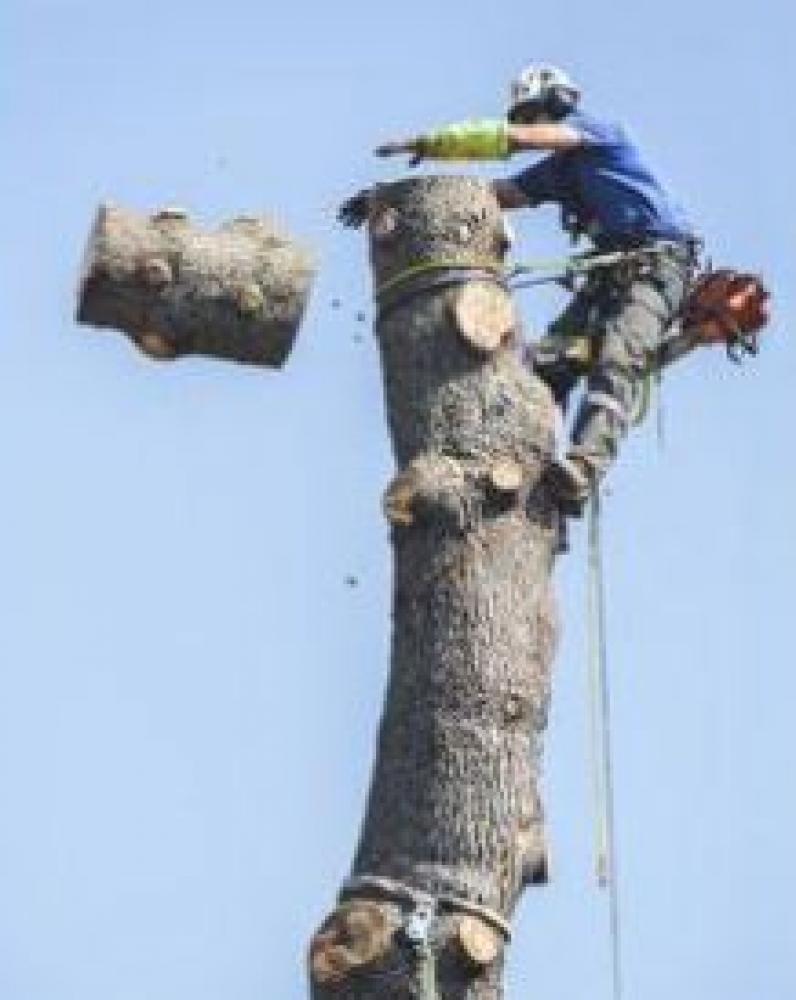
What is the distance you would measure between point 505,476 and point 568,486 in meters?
0.20

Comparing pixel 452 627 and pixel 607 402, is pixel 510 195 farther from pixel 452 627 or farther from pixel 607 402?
pixel 452 627

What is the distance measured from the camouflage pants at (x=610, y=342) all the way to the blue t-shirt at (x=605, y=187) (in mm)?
161

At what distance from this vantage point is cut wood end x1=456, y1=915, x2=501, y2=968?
5609mm

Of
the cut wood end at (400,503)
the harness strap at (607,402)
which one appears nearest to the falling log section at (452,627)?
the cut wood end at (400,503)

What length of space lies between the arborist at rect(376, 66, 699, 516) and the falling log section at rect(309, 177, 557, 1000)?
0.53 meters

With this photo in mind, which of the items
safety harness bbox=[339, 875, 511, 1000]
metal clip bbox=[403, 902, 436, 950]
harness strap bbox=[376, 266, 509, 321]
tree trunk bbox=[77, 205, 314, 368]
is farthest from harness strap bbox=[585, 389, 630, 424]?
metal clip bbox=[403, 902, 436, 950]

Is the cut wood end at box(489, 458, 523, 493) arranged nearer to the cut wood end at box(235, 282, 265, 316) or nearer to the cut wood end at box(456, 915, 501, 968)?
the cut wood end at box(235, 282, 265, 316)

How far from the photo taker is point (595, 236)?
7.76 m

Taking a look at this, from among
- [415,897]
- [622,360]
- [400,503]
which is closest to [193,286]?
[400,503]

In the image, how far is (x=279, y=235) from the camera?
22.1ft

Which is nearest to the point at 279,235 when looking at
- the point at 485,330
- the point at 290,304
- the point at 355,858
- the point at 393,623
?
the point at 290,304

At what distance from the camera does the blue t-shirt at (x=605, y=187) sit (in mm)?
7594

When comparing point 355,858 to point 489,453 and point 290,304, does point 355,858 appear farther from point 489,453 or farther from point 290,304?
point 290,304

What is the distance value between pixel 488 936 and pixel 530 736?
498mm
